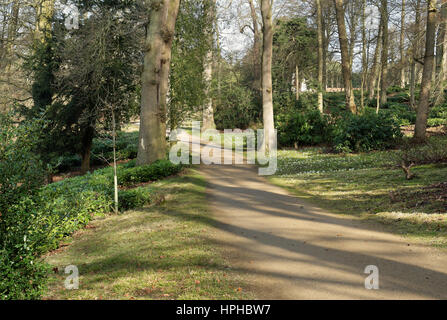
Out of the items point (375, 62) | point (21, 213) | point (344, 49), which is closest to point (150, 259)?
point (21, 213)

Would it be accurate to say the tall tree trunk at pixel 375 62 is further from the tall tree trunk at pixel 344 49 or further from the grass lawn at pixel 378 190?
the grass lawn at pixel 378 190

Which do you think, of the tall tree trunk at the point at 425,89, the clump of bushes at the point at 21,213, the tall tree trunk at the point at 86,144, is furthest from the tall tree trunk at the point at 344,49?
the clump of bushes at the point at 21,213

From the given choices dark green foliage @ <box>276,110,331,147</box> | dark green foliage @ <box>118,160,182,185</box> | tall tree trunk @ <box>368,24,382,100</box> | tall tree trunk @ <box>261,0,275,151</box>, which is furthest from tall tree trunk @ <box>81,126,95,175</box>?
tall tree trunk @ <box>368,24,382,100</box>

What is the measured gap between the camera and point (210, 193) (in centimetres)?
1092

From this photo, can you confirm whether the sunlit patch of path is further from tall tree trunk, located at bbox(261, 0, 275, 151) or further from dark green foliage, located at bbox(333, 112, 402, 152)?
tall tree trunk, located at bbox(261, 0, 275, 151)

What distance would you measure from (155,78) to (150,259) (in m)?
10.3

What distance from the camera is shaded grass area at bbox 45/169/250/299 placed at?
460 cm

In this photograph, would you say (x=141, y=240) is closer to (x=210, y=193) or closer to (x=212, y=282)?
(x=212, y=282)

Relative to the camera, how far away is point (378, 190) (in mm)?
9398

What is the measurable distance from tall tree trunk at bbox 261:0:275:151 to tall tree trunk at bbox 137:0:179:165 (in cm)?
474

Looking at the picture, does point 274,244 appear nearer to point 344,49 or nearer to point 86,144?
point 344,49

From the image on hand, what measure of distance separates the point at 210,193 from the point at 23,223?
6.64 meters

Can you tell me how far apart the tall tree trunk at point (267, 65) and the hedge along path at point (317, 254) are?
384 inches
